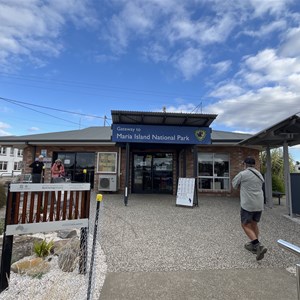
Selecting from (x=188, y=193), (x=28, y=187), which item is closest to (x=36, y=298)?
(x=28, y=187)

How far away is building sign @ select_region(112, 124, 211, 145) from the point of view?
8.58m

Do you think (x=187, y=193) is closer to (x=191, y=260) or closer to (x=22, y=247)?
(x=191, y=260)

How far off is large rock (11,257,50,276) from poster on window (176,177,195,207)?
5.82m

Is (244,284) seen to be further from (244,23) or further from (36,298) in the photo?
(244,23)

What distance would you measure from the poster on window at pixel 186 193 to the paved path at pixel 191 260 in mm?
1717

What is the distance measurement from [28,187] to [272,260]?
389cm

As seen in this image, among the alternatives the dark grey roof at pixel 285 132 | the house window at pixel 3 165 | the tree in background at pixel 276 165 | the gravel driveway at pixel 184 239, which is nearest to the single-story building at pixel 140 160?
the tree in background at pixel 276 165

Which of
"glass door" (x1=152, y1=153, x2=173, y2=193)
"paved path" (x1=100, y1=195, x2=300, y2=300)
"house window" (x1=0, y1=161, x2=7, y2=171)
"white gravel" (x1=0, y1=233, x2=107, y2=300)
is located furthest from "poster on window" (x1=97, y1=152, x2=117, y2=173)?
"house window" (x1=0, y1=161, x2=7, y2=171)

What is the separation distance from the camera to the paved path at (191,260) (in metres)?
2.82

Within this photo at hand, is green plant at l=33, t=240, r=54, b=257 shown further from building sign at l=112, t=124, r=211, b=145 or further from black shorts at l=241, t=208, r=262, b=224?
building sign at l=112, t=124, r=211, b=145

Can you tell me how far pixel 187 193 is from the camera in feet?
28.2

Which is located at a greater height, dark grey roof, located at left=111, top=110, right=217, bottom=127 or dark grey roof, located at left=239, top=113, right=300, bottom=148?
dark grey roof, located at left=111, top=110, right=217, bottom=127

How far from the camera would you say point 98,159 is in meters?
12.2

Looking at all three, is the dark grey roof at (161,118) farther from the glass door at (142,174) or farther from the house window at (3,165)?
the house window at (3,165)
